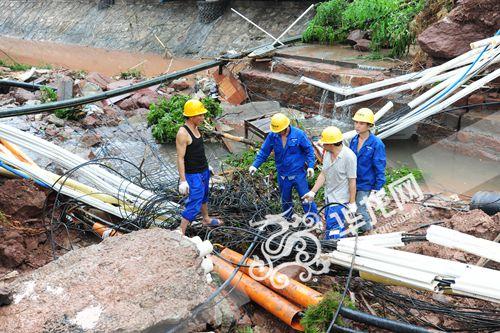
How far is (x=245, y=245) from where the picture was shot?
210 inches

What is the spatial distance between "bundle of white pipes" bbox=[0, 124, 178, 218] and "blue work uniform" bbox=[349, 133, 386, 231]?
237cm

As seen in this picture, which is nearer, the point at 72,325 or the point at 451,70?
the point at 72,325

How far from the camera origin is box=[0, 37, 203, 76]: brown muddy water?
19.6 m

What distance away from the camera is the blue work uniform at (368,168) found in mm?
5543

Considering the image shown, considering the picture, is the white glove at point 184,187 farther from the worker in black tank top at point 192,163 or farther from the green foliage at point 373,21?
the green foliage at point 373,21

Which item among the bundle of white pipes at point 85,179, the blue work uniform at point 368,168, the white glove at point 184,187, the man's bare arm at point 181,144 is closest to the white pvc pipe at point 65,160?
the bundle of white pipes at point 85,179

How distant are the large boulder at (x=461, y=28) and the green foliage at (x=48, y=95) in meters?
8.64

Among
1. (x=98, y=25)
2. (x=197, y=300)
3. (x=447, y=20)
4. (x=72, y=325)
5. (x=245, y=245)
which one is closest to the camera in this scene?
(x=72, y=325)

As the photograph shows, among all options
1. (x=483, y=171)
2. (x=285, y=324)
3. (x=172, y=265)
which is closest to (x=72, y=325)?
(x=172, y=265)

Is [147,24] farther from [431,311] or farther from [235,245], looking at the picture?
[431,311]

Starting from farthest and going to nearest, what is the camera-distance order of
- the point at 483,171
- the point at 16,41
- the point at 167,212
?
the point at 16,41 → the point at 483,171 → the point at 167,212

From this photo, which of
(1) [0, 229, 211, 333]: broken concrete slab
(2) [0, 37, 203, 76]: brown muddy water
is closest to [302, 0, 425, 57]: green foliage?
(2) [0, 37, 203, 76]: brown muddy water

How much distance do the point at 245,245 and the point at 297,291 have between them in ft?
3.45

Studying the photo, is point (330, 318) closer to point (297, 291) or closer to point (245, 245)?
point (297, 291)
